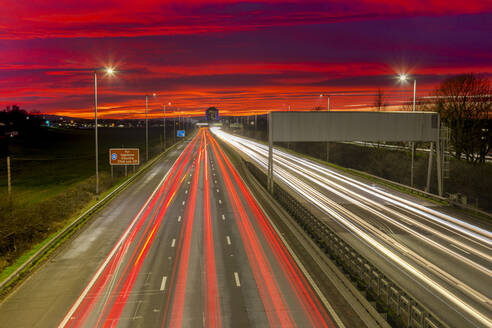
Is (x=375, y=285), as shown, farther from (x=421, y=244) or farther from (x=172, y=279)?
(x=421, y=244)

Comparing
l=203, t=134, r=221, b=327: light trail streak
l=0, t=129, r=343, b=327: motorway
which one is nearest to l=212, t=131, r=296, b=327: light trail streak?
l=0, t=129, r=343, b=327: motorway

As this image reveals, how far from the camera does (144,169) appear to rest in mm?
56812

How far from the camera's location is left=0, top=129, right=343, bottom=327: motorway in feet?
43.3

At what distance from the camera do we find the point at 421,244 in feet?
70.8

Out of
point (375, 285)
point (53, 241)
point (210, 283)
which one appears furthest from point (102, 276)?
point (375, 285)

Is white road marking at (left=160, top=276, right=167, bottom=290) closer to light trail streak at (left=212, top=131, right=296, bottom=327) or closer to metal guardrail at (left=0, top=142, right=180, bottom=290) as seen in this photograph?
light trail streak at (left=212, top=131, right=296, bottom=327)

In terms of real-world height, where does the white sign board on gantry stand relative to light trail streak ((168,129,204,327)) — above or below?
above

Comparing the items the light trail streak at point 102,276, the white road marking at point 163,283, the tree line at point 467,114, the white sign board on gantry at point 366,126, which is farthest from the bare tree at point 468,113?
the white road marking at point 163,283

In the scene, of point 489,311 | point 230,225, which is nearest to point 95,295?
point 230,225

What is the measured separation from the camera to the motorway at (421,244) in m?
14.7

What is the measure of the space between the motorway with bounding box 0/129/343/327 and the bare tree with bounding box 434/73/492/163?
125 feet

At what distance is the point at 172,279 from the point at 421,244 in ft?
44.2

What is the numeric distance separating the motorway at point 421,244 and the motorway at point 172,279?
4200 millimetres

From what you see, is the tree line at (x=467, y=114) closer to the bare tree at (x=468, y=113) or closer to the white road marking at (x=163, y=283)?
the bare tree at (x=468, y=113)
